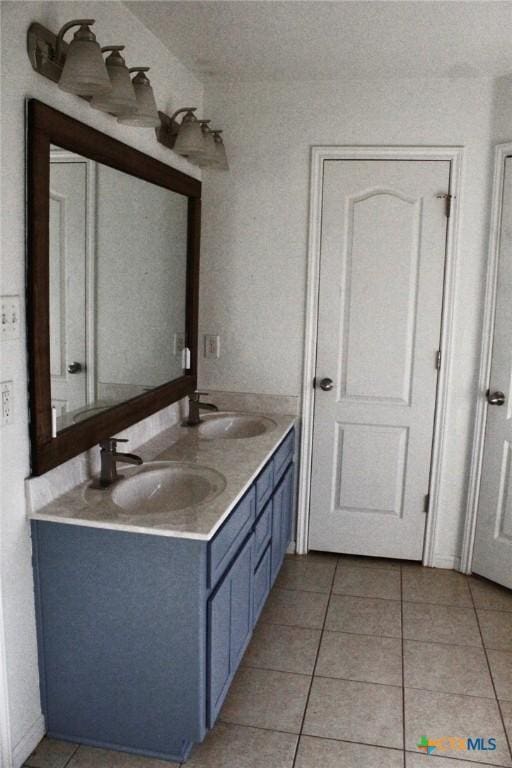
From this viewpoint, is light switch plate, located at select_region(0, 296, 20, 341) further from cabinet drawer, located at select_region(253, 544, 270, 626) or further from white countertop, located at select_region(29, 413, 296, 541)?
cabinet drawer, located at select_region(253, 544, 270, 626)

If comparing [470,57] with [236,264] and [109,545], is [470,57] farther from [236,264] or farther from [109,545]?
[109,545]

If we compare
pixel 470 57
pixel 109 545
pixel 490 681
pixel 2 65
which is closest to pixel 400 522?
pixel 490 681

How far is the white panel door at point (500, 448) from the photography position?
10.5 feet

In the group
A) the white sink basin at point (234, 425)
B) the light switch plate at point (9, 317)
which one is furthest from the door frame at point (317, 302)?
the light switch plate at point (9, 317)

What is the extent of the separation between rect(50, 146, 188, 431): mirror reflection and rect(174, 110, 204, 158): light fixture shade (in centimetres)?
19

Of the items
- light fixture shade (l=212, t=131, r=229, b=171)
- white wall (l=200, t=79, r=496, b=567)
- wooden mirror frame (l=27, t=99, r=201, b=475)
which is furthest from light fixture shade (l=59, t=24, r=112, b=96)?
white wall (l=200, t=79, r=496, b=567)

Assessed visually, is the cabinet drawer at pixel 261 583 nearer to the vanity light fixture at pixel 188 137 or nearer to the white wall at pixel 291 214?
the white wall at pixel 291 214

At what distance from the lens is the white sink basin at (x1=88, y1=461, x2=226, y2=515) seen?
2.38m

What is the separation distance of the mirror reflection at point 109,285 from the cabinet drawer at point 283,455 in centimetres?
61

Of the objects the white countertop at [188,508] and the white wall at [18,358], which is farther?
the white countertop at [188,508]

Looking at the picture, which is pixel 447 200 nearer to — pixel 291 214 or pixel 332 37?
pixel 291 214

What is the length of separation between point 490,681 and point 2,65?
2.61 meters

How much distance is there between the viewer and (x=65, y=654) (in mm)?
2105

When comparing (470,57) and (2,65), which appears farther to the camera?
(470,57)
